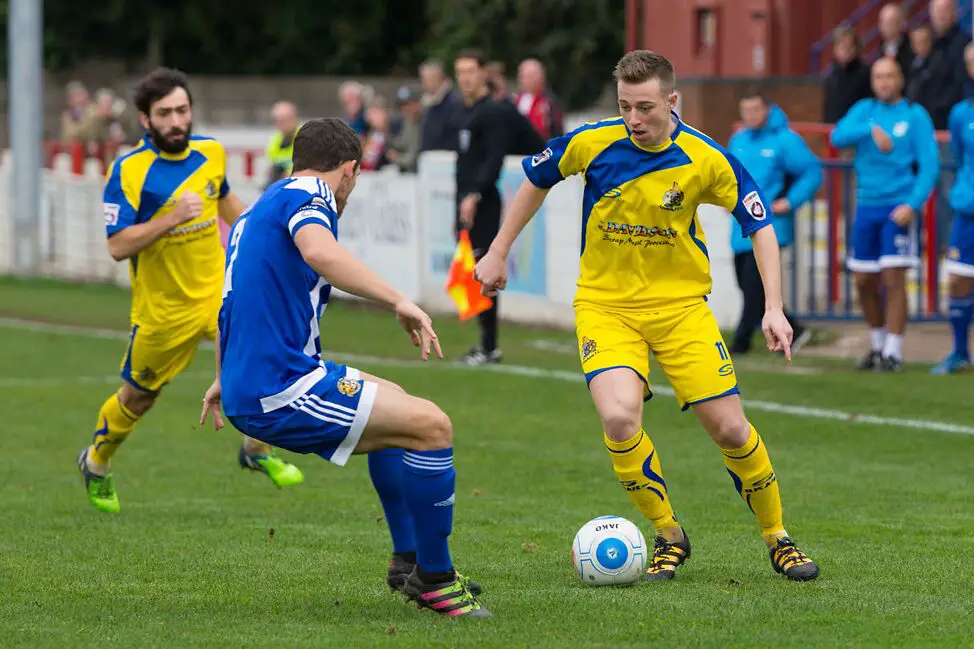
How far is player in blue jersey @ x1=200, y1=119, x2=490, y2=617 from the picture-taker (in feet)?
20.4

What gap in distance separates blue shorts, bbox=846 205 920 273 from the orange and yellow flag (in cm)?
286

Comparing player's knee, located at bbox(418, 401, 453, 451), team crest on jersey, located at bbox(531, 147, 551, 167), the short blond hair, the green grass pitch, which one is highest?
the short blond hair

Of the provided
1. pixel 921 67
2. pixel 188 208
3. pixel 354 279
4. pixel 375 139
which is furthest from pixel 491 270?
pixel 375 139

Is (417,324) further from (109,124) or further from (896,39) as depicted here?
(109,124)

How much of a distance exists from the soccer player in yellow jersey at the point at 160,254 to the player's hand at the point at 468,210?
16.6ft

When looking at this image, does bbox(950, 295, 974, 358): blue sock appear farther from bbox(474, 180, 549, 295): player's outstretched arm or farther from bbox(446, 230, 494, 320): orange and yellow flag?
bbox(474, 180, 549, 295): player's outstretched arm

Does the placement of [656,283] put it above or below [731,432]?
above

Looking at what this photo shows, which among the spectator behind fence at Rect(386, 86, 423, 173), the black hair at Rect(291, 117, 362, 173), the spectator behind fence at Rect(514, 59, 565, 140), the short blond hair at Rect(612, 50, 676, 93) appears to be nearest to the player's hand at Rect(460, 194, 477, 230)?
the spectator behind fence at Rect(514, 59, 565, 140)

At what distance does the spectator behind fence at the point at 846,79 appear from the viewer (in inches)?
703

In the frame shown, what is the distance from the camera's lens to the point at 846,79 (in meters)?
18.1

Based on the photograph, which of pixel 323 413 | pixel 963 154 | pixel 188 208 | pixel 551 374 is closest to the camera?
pixel 323 413

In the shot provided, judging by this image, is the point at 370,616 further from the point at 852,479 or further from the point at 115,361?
the point at 115,361

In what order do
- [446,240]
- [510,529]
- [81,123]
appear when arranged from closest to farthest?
[510,529], [446,240], [81,123]

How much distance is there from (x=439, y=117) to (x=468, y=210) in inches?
152
